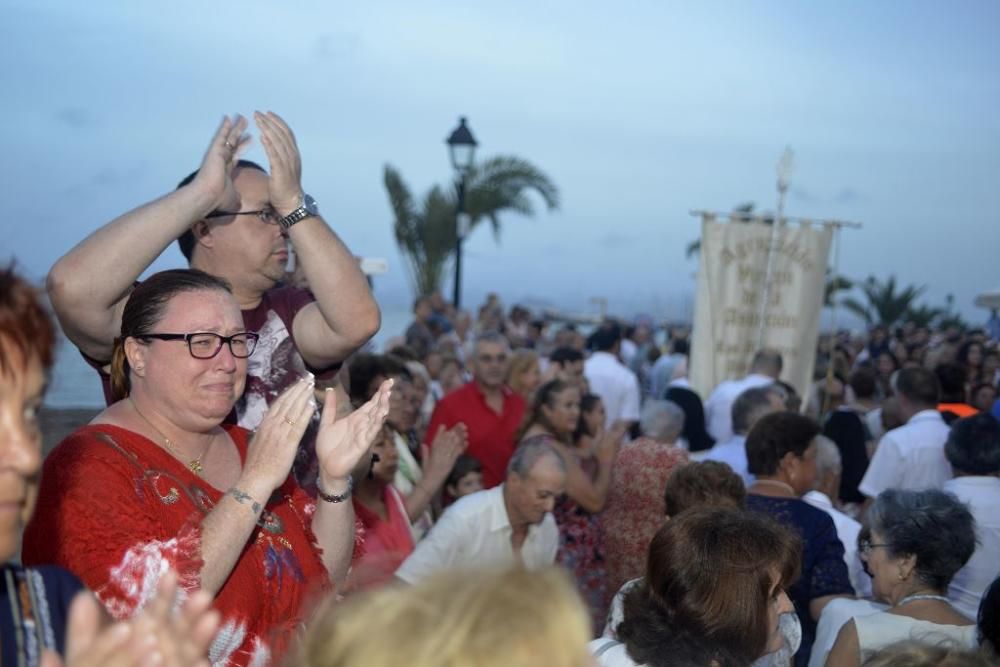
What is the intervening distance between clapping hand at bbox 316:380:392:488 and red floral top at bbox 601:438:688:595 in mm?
2403

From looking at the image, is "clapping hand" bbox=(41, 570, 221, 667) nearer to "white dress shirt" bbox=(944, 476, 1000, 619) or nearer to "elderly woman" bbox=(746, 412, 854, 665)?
"elderly woman" bbox=(746, 412, 854, 665)

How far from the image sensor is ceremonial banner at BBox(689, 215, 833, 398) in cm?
1016

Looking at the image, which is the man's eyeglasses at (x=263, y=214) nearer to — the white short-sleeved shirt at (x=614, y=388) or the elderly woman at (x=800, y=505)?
the elderly woman at (x=800, y=505)

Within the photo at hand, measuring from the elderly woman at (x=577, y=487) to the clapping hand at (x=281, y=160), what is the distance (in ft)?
8.42

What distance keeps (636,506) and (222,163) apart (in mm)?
2797

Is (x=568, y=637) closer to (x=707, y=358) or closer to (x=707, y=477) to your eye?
(x=707, y=477)

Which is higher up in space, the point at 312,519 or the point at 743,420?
the point at 312,519

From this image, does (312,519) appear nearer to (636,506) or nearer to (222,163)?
(222,163)

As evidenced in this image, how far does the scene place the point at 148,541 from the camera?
2223mm

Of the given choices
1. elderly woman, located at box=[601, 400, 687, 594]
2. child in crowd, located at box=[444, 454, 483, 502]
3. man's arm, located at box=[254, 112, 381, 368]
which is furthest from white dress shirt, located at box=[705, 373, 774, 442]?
man's arm, located at box=[254, 112, 381, 368]

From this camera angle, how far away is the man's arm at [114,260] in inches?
102

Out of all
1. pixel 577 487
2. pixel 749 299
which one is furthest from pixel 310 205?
pixel 749 299

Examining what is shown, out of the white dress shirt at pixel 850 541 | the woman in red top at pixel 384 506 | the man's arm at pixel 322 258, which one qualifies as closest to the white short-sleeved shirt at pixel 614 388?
the white dress shirt at pixel 850 541

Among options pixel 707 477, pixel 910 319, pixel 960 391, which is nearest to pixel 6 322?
pixel 707 477
